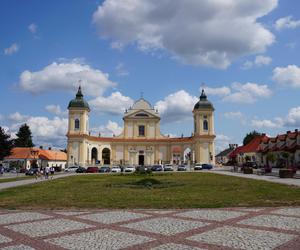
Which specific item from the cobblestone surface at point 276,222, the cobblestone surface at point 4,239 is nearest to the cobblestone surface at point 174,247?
the cobblestone surface at point 276,222

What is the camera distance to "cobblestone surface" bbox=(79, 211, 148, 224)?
435 inches

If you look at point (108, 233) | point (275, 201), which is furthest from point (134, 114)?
point (108, 233)

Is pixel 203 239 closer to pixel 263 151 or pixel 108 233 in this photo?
pixel 108 233

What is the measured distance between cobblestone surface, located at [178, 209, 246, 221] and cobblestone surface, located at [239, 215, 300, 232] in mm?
771

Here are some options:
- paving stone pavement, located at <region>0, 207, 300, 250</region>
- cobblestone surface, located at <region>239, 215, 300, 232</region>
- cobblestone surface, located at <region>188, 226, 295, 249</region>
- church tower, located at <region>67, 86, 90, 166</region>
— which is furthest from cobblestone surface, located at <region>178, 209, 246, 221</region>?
church tower, located at <region>67, 86, 90, 166</region>

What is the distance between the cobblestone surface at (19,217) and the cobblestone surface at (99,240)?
3.15 meters

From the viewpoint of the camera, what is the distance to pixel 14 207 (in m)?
14.3

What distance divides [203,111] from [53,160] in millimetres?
39804

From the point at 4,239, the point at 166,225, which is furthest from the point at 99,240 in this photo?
the point at 166,225

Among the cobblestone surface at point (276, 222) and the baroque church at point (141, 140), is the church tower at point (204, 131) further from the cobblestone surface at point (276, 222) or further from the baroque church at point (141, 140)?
the cobblestone surface at point (276, 222)

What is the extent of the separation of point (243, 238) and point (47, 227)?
515cm

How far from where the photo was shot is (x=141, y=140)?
89.8 meters

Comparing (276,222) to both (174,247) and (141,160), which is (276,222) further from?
(141,160)

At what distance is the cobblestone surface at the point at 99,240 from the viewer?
7.85m
